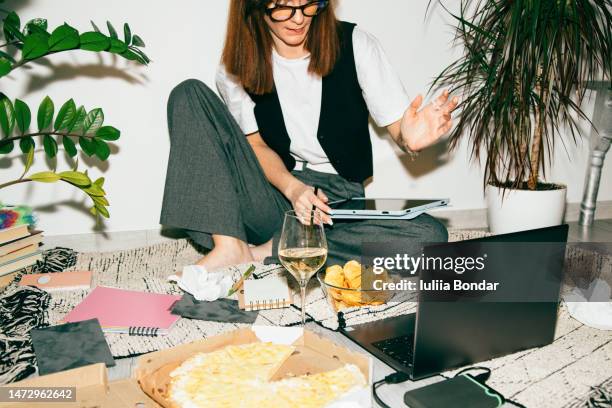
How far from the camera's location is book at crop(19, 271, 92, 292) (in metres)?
1.47

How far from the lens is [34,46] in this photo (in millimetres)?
1343

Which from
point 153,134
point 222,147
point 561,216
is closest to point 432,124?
point 222,147

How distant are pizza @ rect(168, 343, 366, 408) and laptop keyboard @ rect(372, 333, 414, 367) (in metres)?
0.20

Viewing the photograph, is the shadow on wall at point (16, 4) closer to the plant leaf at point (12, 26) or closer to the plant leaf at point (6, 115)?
the plant leaf at point (12, 26)

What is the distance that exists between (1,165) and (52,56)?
18.0 inches

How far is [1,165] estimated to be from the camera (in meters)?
1.99

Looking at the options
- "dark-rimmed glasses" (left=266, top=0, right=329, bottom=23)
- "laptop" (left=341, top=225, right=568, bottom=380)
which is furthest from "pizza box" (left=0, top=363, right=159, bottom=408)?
"dark-rimmed glasses" (left=266, top=0, right=329, bottom=23)

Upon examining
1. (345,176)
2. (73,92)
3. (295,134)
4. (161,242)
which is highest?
(73,92)

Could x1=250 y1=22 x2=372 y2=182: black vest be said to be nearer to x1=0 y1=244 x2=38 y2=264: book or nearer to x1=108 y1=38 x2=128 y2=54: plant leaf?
x1=108 y1=38 x2=128 y2=54: plant leaf

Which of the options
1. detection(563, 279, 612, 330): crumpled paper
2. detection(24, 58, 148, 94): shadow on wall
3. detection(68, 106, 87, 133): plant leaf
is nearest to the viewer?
detection(563, 279, 612, 330): crumpled paper

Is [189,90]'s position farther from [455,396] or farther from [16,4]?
[455,396]

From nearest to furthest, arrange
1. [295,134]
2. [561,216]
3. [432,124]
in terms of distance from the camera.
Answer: [432,124] < [295,134] < [561,216]

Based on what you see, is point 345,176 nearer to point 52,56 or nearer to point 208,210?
point 208,210

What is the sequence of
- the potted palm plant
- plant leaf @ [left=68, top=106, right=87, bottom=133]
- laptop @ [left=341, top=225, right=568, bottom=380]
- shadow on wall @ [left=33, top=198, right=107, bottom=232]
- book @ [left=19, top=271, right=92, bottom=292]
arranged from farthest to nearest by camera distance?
shadow on wall @ [left=33, top=198, right=107, bottom=232]
the potted palm plant
plant leaf @ [left=68, top=106, right=87, bottom=133]
book @ [left=19, top=271, right=92, bottom=292]
laptop @ [left=341, top=225, right=568, bottom=380]
